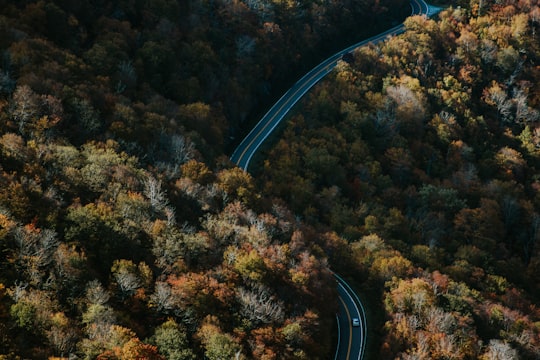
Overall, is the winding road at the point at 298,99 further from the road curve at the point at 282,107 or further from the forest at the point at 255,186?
the forest at the point at 255,186

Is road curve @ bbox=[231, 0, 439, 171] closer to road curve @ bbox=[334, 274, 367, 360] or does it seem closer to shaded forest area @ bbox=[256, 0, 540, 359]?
shaded forest area @ bbox=[256, 0, 540, 359]

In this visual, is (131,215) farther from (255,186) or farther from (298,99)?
(298,99)

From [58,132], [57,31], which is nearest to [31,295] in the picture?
[58,132]

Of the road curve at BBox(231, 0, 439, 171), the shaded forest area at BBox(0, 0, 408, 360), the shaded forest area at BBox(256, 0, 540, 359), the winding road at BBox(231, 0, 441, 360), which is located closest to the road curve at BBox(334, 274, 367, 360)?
the winding road at BBox(231, 0, 441, 360)

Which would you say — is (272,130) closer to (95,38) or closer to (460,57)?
(95,38)

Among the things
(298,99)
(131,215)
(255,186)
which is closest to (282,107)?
(298,99)

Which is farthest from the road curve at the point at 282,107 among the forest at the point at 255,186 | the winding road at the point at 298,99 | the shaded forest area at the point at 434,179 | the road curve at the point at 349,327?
the road curve at the point at 349,327
